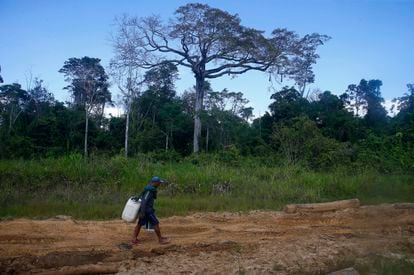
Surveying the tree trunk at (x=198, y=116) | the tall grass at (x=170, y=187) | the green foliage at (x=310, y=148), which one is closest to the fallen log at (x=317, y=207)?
the tall grass at (x=170, y=187)

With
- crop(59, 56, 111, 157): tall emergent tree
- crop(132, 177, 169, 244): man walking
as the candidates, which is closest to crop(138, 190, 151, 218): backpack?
crop(132, 177, 169, 244): man walking

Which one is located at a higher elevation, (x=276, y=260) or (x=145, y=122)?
(x=145, y=122)

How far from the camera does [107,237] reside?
7039mm

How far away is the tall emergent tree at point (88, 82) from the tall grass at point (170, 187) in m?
16.5

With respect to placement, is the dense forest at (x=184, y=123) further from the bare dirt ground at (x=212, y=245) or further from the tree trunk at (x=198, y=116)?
the bare dirt ground at (x=212, y=245)

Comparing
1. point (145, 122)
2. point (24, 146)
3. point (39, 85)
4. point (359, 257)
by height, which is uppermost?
point (39, 85)

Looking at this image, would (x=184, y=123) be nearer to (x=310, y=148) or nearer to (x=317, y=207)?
(x=310, y=148)

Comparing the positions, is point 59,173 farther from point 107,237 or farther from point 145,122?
point 145,122

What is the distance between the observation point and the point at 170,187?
1159 centimetres

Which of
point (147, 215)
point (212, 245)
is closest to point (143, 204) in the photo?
point (147, 215)

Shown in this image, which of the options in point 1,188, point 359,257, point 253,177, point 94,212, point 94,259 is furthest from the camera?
point 253,177

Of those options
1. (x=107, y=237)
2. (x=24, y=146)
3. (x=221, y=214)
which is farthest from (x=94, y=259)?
(x=24, y=146)

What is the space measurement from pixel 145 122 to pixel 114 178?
45.1ft

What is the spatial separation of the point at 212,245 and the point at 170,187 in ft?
16.2
